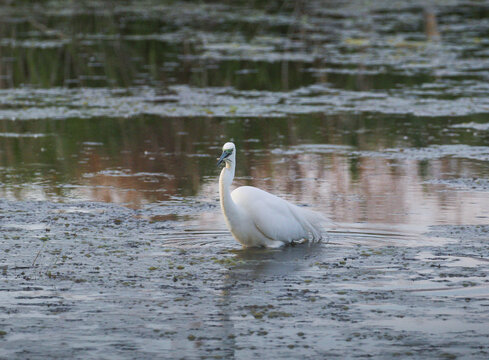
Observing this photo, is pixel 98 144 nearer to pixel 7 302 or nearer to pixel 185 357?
pixel 7 302

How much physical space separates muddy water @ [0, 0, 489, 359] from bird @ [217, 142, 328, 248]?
21 cm

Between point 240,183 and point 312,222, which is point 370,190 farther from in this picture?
point 312,222

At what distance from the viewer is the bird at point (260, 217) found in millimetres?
10125

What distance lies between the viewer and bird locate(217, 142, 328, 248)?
10125 mm

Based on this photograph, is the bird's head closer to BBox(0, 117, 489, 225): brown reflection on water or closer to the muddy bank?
the muddy bank

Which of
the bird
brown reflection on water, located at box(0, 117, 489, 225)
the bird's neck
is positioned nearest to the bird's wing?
the bird

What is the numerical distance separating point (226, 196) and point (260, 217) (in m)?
0.41

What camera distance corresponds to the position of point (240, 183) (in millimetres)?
13492

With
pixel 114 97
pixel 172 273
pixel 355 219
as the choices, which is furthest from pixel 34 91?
pixel 172 273

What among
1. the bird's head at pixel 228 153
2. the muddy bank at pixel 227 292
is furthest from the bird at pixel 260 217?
the muddy bank at pixel 227 292

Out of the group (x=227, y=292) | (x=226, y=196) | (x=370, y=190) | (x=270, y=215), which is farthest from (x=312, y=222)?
(x=370, y=190)

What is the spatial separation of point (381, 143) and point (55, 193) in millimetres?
5732

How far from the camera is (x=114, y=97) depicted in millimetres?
20734

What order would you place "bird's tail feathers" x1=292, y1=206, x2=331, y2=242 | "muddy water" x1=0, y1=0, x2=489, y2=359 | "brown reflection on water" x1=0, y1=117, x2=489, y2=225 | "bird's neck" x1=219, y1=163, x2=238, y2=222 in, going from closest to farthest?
"muddy water" x1=0, y1=0, x2=489, y2=359 < "bird's neck" x1=219, y1=163, x2=238, y2=222 < "bird's tail feathers" x1=292, y1=206, x2=331, y2=242 < "brown reflection on water" x1=0, y1=117, x2=489, y2=225
